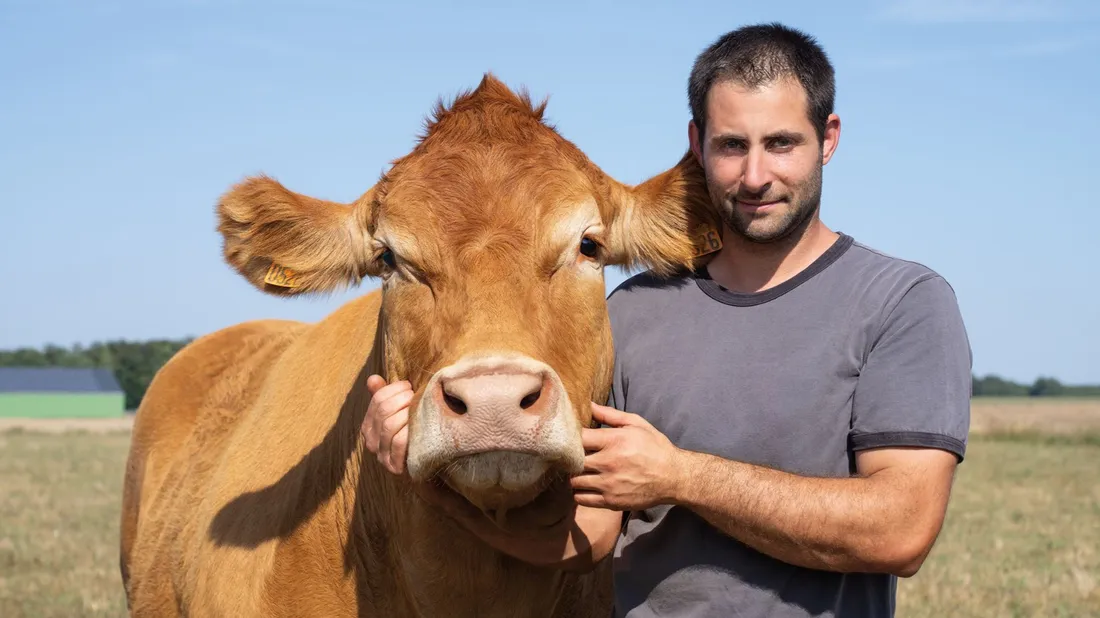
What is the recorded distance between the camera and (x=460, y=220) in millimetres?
3484

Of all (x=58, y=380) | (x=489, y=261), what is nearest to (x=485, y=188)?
(x=489, y=261)

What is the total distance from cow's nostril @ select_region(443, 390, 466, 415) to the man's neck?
1.41 m

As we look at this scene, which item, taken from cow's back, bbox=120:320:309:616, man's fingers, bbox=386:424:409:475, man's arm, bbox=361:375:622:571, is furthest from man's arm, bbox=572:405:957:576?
cow's back, bbox=120:320:309:616

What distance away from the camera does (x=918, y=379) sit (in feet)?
11.4

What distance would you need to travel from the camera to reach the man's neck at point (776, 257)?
3.88 m

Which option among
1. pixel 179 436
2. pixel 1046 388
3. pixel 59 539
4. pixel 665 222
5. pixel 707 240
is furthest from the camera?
pixel 1046 388

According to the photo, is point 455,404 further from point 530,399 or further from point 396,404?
point 396,404

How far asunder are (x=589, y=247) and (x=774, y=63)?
90 cm

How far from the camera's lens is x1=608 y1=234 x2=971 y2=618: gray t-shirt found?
350cm

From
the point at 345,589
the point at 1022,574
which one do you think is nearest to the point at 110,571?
the point at 345,589

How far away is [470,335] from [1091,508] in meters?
15.0

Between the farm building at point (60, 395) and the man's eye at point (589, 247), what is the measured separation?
83158mm

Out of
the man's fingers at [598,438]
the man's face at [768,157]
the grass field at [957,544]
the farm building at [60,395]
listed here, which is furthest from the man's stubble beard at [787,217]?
the farm building at [60,395]

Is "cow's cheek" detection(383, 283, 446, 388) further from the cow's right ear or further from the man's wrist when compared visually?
the man's wrist
